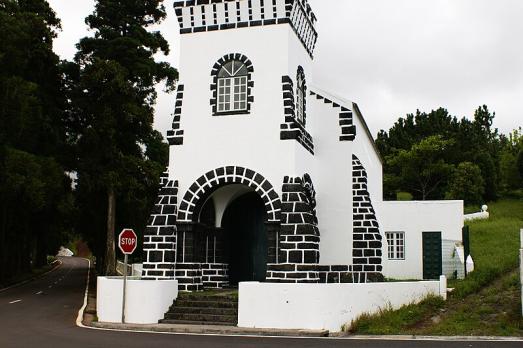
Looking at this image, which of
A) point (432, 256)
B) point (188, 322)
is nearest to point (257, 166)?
point (188, 322)

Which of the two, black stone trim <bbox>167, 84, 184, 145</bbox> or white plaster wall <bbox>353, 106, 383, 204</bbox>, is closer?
black stone trim <bbox>167, 84, 184, 145</bbox>

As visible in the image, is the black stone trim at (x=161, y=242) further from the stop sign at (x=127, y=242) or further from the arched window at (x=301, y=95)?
the arched window at (x=301, y=95)

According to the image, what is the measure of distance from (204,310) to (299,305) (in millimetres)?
2743

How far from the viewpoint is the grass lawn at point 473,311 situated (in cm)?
1426

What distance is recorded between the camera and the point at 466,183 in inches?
1847

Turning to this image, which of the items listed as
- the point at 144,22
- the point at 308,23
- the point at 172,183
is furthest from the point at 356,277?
the point at 144,22

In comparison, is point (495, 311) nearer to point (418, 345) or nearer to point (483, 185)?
point (418, 345)

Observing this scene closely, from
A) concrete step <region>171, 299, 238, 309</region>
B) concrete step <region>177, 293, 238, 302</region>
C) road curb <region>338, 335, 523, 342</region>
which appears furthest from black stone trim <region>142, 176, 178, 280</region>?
road curb <region>338, 335, 523, 342</region>

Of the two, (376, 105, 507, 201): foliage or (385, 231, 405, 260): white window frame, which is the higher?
(376, 105, 507, 201): foliage

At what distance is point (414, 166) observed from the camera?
50156mm

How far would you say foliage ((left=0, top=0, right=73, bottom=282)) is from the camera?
24328 mm

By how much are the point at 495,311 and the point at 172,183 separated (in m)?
9.60

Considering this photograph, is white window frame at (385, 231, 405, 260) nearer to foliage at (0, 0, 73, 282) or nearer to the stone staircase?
the stone staircase

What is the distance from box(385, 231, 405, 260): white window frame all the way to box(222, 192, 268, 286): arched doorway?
23.0ft
